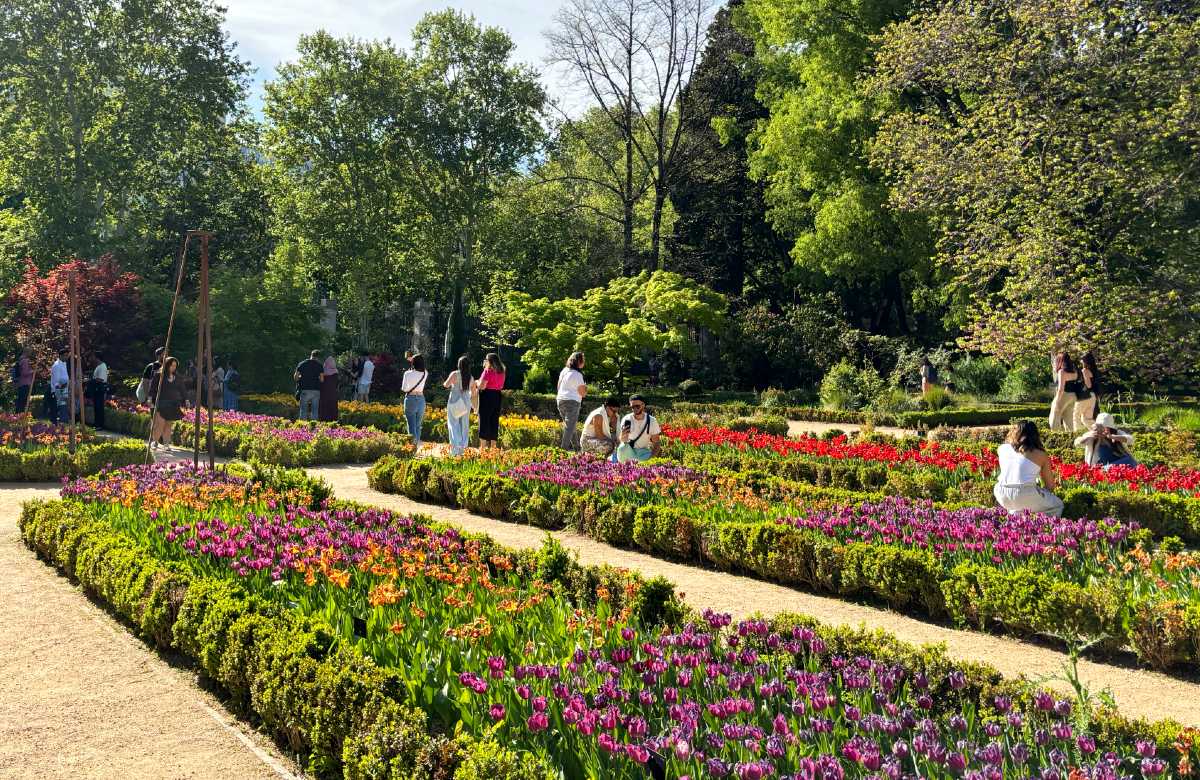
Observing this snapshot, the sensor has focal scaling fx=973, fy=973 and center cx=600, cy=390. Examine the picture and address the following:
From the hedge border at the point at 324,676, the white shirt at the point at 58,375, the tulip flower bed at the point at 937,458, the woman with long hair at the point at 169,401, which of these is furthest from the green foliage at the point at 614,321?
the hedge border at the point at 324,676

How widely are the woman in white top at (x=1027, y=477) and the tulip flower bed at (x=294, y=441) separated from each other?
29.1 feet

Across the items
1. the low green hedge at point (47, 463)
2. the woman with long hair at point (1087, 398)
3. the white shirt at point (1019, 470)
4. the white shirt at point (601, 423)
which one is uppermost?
the woman with long hair at point (1087, 398)

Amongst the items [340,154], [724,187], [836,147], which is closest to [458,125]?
[340,154]

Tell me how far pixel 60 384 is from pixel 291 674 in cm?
1584

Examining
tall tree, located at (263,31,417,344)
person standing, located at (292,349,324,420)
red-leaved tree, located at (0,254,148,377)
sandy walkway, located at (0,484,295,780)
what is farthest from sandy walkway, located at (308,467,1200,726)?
tall tree, located at (263,31,417,344)

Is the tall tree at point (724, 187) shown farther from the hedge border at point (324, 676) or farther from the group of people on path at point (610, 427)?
the hedge border at point (324, 676)

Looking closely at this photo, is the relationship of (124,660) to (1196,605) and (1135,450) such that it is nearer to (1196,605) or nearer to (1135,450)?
(1196,605)

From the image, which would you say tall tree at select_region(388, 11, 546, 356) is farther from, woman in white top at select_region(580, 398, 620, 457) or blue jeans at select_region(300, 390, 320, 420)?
woman in white top at select_region(580, 398, 620, 457)

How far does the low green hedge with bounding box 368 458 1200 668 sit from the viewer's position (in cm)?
584

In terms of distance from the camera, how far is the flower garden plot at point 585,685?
3.45 meters

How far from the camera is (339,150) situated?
33844 mm

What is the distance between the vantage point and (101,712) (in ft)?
16.8

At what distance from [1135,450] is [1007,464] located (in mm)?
7336

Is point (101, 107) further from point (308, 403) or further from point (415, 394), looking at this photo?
point (415, 394)
